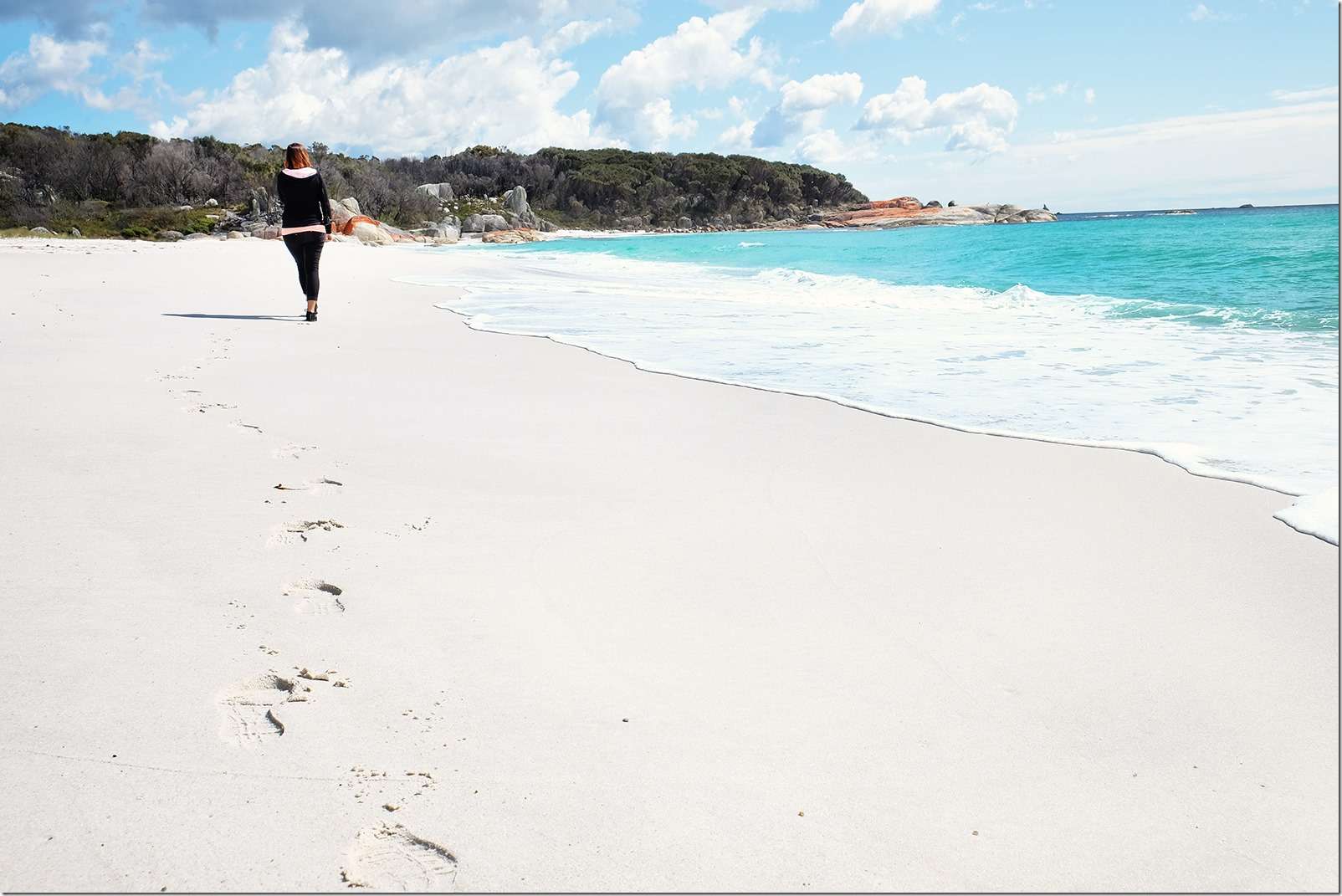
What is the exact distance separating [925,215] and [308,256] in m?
96.3

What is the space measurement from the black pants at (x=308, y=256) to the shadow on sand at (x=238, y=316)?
0.29 m

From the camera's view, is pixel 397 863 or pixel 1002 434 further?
pixel 1002 434

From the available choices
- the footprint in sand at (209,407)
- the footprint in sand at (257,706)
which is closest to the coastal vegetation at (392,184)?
the footprint in sand at (209,407)

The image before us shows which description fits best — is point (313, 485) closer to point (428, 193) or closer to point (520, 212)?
point (428, 193)

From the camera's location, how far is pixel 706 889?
4.69 feet

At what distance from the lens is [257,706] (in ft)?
5.98

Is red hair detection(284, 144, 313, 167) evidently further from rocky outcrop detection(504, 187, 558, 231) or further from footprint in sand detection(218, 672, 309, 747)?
rocky outcrop detection(504, 187, 558, 231)

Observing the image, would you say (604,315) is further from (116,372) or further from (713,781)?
(713,781)

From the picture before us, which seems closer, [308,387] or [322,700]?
[322,700]

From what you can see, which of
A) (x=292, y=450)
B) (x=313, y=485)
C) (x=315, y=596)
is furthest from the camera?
(x=292, y=450)

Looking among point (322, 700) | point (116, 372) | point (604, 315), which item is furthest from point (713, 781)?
point (604, 315)

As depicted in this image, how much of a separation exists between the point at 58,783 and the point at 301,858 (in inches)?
19.6

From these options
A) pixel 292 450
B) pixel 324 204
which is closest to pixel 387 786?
pixel 292 450

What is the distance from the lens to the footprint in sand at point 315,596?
2.27 meters
